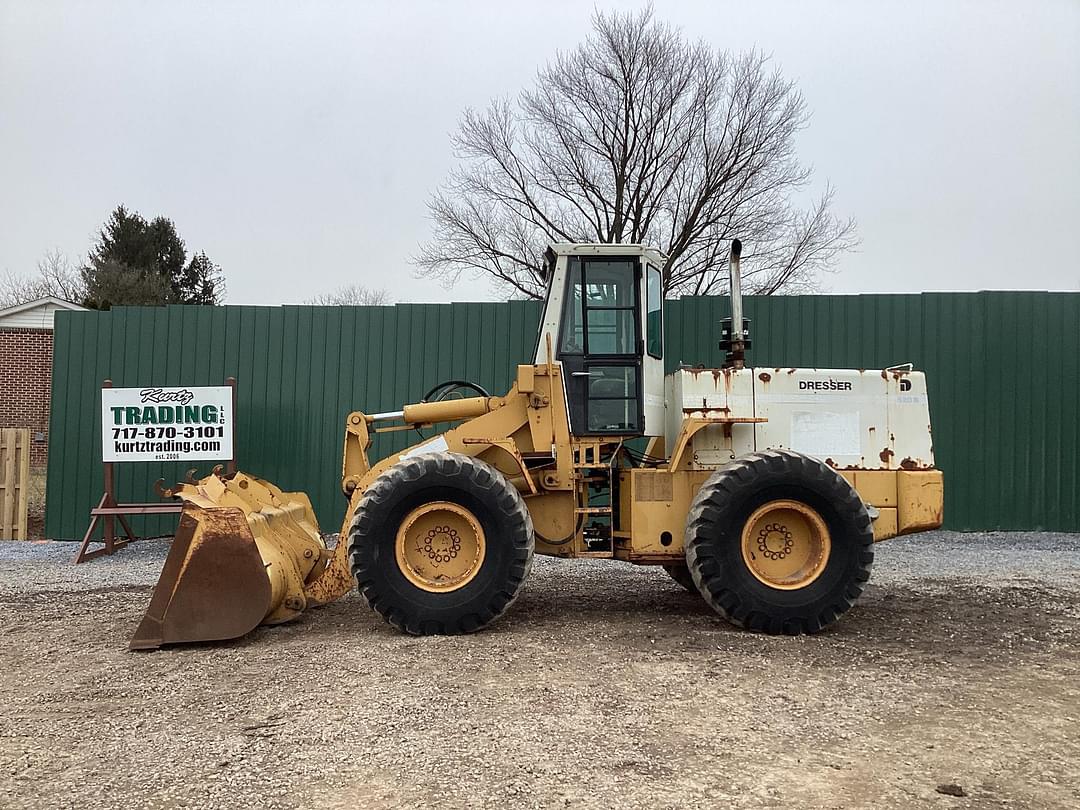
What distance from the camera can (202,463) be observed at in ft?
37.7

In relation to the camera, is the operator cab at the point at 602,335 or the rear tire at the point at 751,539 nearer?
Result: the rear tire at the point at 751,539

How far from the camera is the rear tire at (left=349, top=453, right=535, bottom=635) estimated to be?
611cm

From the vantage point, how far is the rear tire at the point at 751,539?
6156 millimetres

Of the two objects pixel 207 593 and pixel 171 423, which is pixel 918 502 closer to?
pixel 207 593

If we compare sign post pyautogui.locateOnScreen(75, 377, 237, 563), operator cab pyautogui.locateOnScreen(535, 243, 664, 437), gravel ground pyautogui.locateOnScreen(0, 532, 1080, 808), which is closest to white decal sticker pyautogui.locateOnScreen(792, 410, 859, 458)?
operator cab pyautogui.locateOnScreen(535, 243, 664, 437)

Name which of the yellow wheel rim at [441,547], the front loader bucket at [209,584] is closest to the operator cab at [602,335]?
the yellow wheel rim at [441,547]

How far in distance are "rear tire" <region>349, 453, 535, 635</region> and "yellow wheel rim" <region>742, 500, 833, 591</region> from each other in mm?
1616

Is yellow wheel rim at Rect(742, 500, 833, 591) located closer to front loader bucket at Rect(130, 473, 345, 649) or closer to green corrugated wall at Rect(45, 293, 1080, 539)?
front loader bucket at Rect(130, 473, 345, 649)

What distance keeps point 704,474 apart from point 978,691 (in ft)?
7.75

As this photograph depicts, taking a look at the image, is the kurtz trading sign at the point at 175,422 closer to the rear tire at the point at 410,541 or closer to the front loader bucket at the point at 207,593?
the front loader bucket at the point at 207,593

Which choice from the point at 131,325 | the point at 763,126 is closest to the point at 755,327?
the point at 131,325

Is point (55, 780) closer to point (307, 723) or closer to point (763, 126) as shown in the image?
point (307, 723)

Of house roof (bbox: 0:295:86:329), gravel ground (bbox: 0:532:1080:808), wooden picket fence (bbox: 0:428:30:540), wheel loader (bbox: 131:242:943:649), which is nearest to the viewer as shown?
gravel ground (bbox: 0:532:1080:808)

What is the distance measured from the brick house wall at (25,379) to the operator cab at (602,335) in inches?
682
